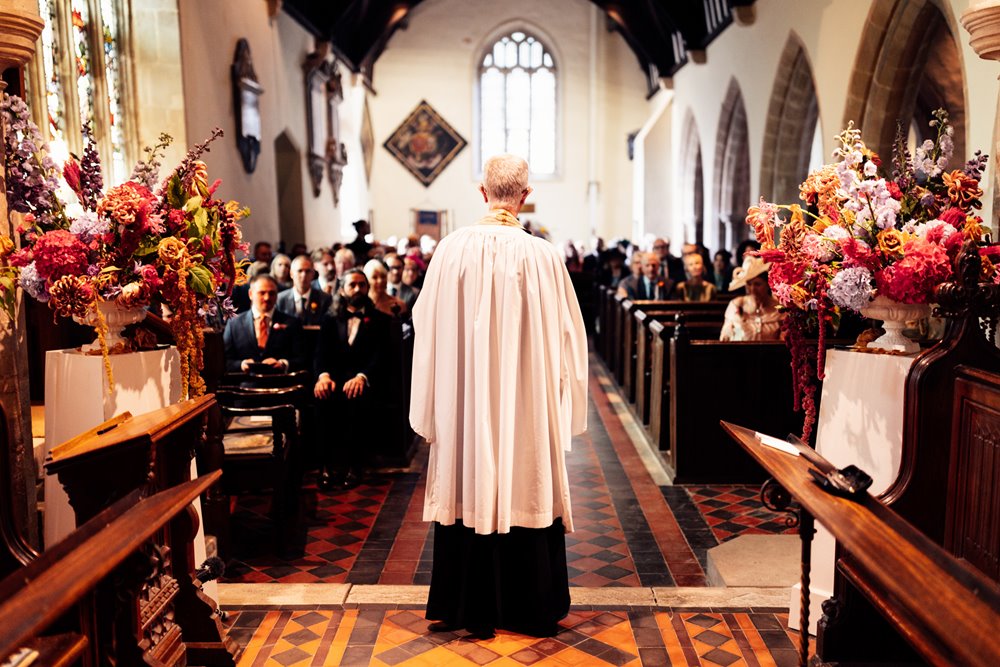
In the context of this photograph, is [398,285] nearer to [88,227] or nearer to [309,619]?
[309,619]

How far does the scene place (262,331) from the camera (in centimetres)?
531

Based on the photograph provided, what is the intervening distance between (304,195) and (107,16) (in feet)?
19.0

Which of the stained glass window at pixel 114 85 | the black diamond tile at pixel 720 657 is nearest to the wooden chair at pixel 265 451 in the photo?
the black diamond tile at pixel 720 657

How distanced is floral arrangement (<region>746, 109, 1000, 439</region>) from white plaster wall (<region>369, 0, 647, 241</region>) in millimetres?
19303

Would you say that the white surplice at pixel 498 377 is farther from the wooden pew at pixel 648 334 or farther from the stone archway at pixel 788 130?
the stone archway at pixel 788 130

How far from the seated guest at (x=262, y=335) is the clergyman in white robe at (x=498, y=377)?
221cm

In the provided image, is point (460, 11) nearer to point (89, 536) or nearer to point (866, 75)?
point (866, 75)

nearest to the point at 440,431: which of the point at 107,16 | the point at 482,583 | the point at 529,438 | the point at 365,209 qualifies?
the point at 529,438

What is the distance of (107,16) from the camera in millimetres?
7879

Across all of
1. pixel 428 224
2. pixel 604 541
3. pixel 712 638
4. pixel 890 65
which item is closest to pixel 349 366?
pixel 604 541

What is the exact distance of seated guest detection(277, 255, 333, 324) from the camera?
661 cm

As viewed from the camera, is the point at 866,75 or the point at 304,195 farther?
the point at 304,195

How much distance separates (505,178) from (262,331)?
2.61m

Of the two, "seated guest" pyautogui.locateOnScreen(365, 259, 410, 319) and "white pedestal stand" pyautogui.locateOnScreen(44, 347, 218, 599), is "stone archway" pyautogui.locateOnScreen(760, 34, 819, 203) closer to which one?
"seated guest" pyautogui.locateOnScreen(365, 259, 410, 319)
